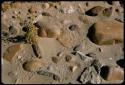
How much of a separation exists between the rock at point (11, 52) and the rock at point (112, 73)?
1.12 meters

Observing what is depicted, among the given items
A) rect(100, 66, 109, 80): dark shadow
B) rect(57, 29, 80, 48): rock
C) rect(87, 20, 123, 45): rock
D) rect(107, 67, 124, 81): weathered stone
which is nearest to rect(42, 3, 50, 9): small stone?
rect(57, 29, 80, 48): rock

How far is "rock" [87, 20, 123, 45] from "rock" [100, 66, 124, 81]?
470 mm

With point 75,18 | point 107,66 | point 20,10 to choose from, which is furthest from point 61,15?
point 107,66

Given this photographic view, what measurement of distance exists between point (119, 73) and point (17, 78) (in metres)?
1.26

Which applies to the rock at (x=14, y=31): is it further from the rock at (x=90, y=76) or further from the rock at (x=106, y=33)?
the rock at (x=90, y=76)

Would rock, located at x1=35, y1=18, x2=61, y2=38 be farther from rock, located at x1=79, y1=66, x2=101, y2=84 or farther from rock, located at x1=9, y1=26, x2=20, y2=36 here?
rock, located at x1=79, y1=66, x2=101, y2=84

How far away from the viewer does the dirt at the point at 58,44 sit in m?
4.98

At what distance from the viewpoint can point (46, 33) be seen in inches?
214

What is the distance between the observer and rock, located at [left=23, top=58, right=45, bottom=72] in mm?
5000

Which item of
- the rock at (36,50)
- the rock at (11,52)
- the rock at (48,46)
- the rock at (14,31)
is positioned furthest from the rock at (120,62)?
the rock at (14,31)

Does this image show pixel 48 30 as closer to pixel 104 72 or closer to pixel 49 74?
pixel 49 74

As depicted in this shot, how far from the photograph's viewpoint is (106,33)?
5426 millimetres

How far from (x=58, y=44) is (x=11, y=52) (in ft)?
2.12

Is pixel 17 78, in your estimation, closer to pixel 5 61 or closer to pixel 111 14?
pixel 5 61
